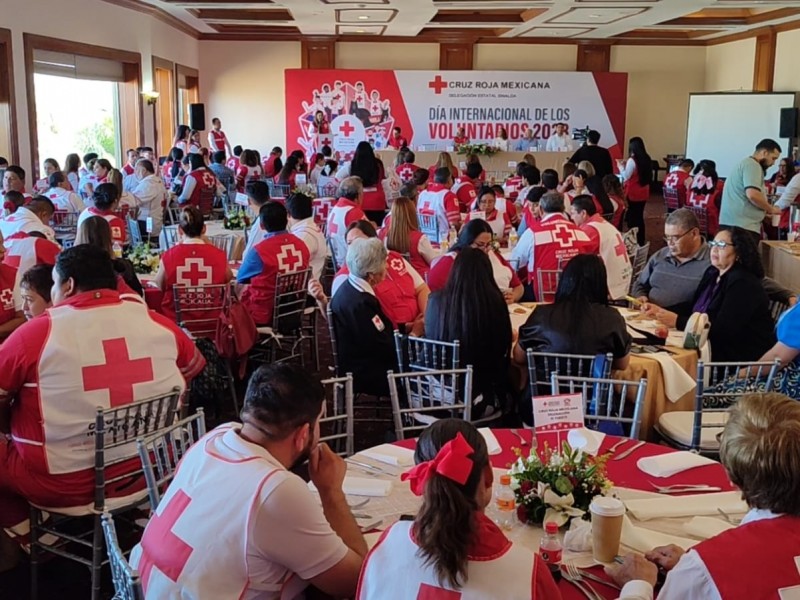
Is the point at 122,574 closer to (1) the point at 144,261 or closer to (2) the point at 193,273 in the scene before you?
(2) the point at 193,273

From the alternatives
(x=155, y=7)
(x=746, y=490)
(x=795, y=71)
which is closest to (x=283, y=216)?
(x=746, y=490)

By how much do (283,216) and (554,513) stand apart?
12.1 ft

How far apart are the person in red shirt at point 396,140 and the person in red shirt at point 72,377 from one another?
12.4m

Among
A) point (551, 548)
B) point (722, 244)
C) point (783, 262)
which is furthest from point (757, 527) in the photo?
point (783, 262)

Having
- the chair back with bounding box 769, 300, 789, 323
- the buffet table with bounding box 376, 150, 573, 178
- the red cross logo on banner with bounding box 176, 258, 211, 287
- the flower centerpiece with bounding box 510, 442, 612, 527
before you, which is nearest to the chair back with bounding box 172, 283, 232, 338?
the red cross logo on banner with bounding box 176, 258, 211, 287

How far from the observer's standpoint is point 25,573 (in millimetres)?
3418

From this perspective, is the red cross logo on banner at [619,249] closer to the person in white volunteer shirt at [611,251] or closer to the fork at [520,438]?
the person in white volunteer shirt at [611,251]

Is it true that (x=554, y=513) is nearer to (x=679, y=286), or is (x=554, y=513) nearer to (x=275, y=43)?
(x=679, y=286)

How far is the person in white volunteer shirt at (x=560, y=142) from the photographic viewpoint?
15.6 metres

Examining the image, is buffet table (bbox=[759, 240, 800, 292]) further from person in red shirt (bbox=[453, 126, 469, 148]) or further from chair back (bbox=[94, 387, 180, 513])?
person in red shirt (bbox=[453, 126, 469, 148])

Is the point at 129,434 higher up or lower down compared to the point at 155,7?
lower down

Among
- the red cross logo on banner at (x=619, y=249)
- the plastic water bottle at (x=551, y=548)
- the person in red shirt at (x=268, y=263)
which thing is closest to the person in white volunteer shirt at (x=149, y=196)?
the person in red shirt at (x=268, y=263)

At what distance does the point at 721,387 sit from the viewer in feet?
12.9

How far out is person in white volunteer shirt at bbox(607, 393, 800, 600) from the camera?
5.28ft
